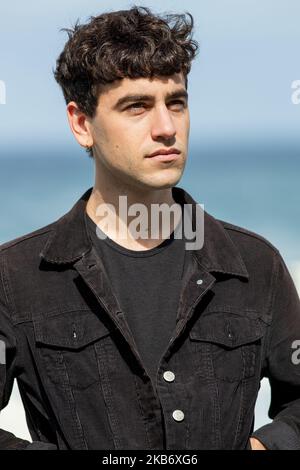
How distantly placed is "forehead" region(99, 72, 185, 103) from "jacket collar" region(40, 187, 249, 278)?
0.52m

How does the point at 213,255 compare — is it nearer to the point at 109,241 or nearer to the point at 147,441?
the point at 109,241

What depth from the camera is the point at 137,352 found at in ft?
13.9

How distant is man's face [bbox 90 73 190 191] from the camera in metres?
4.22

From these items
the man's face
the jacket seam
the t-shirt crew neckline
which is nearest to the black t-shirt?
the t-shirt crew neckline

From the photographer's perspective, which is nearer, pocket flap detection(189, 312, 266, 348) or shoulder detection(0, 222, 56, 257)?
pocket flap detection(189, 312, 266, 348)

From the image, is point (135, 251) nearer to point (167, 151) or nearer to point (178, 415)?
point (167, 151)

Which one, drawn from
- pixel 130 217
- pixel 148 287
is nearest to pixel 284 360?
pixel 148 287

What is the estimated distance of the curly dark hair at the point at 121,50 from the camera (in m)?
4.35

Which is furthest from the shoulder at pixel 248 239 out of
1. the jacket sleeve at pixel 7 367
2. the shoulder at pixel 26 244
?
the jacket sleeve at pixel 7 367

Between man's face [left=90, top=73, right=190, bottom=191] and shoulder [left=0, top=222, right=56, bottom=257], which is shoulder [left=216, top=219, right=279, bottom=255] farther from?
shoulder [left=0, top=222, right=56, bottom=257]

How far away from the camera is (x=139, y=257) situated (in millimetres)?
4402

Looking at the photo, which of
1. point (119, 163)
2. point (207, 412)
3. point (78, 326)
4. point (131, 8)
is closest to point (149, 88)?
point (119, 163)

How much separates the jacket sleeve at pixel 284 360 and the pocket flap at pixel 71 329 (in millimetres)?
762

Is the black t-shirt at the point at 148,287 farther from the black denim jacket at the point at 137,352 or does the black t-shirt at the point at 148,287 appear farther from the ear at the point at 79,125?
the ear at the point at 79,125
